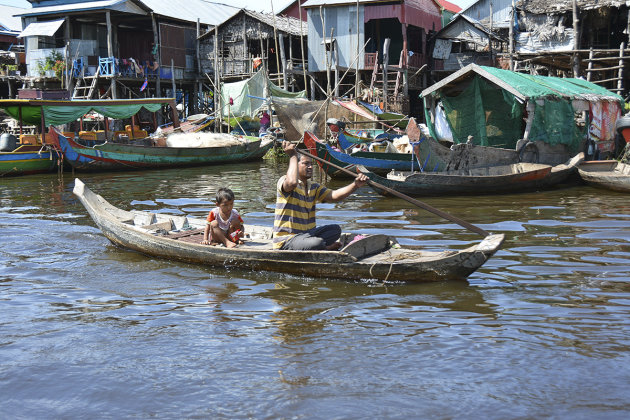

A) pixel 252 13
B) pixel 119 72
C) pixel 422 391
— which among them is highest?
pixel 252 13

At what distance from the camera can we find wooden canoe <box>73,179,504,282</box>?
5908 millimetres

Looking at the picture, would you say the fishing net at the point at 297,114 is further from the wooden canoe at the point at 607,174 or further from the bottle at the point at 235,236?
the bottle at the point at 235,236

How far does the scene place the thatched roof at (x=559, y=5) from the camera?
66.9 ft

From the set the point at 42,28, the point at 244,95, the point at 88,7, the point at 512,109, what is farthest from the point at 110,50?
the point at 512,109

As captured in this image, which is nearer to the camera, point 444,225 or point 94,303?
point 94,303

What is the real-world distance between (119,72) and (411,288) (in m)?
22.3

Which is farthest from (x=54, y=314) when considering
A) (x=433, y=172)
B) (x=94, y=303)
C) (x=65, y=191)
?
(x=65, y=191)

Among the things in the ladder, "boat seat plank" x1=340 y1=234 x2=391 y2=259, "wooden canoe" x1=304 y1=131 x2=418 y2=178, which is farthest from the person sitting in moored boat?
"boat seat plank" x1=340 y1=234 x2=391 y2=259

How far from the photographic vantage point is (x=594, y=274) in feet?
21.1

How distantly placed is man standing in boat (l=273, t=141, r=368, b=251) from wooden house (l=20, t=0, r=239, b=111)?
67.5 ft

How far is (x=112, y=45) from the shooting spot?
→ 27203 millimetres

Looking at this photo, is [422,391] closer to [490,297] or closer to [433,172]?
[490,297]

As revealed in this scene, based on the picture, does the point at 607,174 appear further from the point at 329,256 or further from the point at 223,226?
the point at 223,226

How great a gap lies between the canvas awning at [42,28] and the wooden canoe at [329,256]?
2039 centimetres
